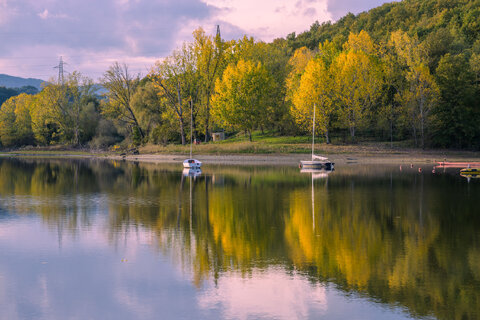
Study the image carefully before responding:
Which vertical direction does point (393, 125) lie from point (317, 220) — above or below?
above

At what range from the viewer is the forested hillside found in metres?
78.6

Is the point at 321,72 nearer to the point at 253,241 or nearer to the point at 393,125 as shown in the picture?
the point at 393,125

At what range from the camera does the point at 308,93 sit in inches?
3209

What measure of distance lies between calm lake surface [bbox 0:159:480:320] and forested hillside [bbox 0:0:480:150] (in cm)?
4866

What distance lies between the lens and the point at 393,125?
82938mm

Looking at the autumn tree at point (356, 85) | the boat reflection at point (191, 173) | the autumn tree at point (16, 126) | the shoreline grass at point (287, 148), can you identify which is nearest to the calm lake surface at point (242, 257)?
the boat reflection at point (191, 173)

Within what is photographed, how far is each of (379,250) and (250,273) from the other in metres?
5.69

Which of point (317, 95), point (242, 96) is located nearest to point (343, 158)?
point (317, 95)

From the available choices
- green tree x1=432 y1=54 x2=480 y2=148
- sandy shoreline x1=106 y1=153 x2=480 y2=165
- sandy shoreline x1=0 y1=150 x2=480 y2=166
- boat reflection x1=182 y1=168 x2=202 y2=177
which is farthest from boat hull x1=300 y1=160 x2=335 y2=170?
green tree x1=432 y1=54 x2=480 y2=148

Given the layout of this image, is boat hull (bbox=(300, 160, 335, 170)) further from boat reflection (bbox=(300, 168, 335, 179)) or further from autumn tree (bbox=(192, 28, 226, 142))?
autumn tree (bbox=(192, 28, 226, 142))

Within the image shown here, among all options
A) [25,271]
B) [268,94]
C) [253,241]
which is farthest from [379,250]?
[268,94]

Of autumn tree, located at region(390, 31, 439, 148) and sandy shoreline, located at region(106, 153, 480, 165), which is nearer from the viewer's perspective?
sandy shoreline, located at region(106, 153, 480, 165)

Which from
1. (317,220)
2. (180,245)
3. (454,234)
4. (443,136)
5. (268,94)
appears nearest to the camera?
(180,245)

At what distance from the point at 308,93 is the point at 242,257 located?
220ft
